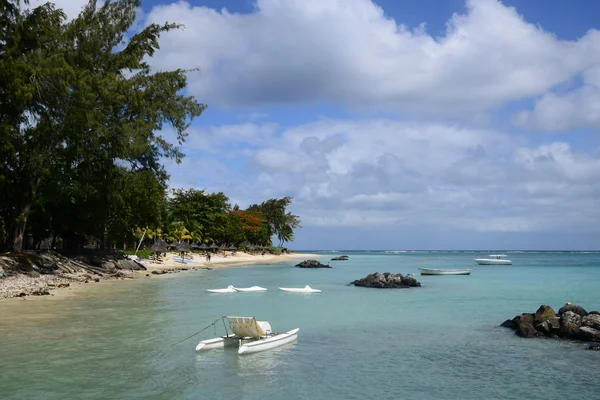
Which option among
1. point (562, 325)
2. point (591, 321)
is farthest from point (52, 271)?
point (591, 321)

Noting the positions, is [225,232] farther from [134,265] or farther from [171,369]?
[171,369]

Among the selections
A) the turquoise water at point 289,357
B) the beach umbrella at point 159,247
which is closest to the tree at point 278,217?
the beach umbrella at point 159,247

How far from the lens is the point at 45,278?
35156mm

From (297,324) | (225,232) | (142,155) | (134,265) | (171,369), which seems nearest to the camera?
(171,369)

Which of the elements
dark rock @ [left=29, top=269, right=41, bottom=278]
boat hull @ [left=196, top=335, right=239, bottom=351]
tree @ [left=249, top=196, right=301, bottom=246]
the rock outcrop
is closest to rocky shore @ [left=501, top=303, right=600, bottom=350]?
boat hull @ [left=196, top=335, right=239, bottom=351]

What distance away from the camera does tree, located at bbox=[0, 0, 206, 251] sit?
3178 cm

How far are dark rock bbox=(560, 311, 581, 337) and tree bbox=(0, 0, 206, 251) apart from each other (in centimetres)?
2947

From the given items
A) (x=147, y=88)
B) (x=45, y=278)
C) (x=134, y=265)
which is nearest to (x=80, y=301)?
(x=45, y=278)

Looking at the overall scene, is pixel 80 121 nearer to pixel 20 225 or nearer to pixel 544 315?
pixel 20 225

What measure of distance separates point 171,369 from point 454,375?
751 cm

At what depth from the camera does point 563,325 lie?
18562mm

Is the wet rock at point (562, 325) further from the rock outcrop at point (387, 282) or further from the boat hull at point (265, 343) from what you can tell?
the rock outcrop at point (387, 282)

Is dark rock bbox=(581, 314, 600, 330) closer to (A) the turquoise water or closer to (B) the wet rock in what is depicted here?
(B) the wet rock

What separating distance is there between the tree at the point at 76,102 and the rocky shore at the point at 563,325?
28479 millimetres
